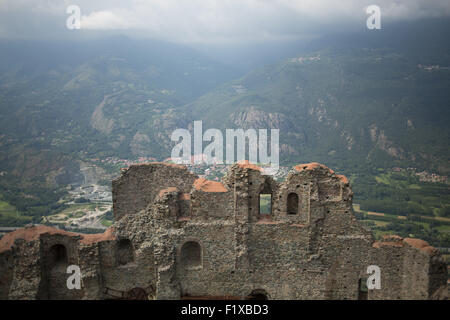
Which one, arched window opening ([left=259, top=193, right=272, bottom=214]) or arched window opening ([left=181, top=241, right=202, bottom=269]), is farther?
arched window opening ([left=259, top=193, right=272, bottom=214])

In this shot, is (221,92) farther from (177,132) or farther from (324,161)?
(324,161)

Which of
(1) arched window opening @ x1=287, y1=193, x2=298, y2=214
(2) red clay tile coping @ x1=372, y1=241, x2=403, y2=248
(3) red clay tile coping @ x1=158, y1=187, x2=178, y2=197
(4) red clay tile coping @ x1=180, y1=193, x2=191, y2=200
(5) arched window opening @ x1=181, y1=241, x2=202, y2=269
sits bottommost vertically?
(5) arched window opening @ x1=181, y1=241, x2=202, y2=269

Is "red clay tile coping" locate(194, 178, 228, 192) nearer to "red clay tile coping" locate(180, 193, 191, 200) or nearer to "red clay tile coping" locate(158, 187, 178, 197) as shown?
"red clay tile coping" locate(180, 193, 191, 200)

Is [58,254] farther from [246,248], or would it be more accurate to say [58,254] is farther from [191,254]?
[246,248]

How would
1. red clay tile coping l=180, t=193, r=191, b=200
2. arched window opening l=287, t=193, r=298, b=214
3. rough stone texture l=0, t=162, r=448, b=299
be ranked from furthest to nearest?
arched window opening l=287, t=193, r=298, b=214, red clay tile coping l=180, t=193, r=191, b=200, rough stone texture l=0, t=162, r=448, b=299

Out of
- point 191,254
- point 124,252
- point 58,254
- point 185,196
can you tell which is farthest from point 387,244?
point 58,254

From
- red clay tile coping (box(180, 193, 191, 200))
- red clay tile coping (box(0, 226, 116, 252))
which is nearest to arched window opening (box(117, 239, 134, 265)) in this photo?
red clay tile coping (box(0, 226, 116, 252))
